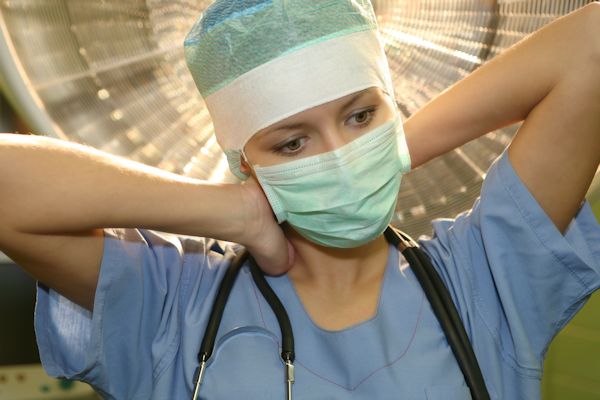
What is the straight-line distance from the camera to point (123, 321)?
891mm

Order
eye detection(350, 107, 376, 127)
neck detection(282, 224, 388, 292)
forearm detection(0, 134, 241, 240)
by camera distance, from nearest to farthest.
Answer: forearm detection(0, 134, 241, 240) < eye detection(350, 107, 376, 127) < neck detection(282, 224, 388, 292)

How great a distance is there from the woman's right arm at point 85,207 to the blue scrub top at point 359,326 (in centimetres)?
4

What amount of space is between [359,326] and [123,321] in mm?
305

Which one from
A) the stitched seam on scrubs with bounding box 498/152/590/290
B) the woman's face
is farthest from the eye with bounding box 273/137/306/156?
the stitched seam on scrubs with bounding box 498/152/590/290

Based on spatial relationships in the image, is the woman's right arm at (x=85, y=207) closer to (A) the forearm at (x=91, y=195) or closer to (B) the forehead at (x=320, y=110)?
(A) the forearm at (x=91, y=195)

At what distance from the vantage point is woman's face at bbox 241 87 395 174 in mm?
814

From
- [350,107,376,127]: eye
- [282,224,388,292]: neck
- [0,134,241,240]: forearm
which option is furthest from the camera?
[282,224,388,292]: neck

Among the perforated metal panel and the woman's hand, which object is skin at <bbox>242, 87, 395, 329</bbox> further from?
the perforated metal panel

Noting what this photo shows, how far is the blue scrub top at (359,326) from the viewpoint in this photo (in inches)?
34.4

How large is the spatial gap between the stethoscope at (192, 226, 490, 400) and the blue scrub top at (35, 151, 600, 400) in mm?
28

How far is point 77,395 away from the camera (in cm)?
130

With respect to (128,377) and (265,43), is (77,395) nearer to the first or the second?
(128,377)

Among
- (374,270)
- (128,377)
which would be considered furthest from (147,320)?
(374,270)

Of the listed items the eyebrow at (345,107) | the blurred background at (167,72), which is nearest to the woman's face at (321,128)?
the eyebrow at (345,107)
